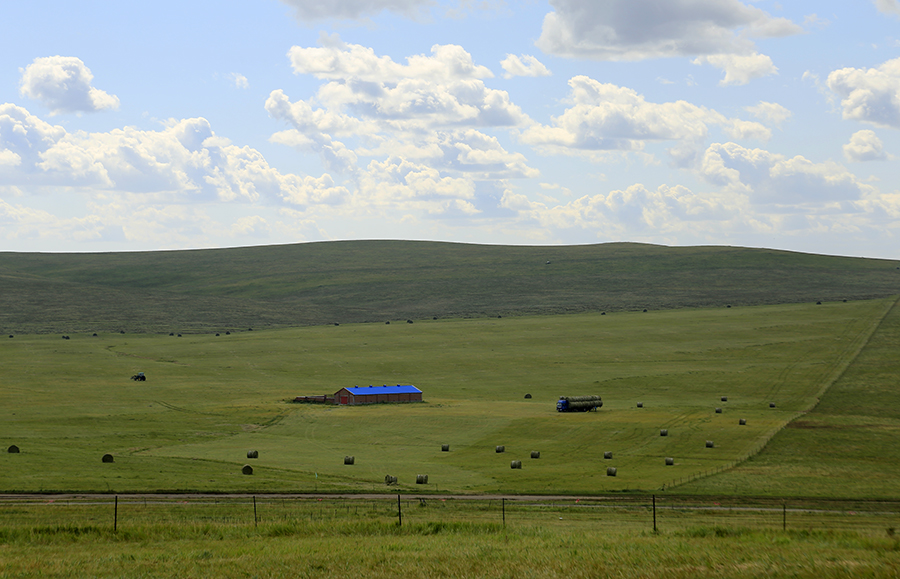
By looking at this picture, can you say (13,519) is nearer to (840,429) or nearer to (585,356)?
(840,429)

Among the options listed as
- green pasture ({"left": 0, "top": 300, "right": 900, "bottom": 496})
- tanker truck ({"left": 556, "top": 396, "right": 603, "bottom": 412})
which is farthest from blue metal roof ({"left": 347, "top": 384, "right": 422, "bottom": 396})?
tanker truck ({"left": 556, "top": 396, "right": 603, "bottom": 412})

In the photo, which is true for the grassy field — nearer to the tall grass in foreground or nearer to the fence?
the fence

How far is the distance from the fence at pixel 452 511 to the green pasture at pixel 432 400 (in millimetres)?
4009

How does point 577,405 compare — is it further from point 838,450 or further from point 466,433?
point 838,450

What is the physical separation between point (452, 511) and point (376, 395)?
5239 cm

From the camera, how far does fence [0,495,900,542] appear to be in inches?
1236

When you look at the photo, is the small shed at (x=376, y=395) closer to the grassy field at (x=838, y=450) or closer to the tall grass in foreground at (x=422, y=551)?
the grassy field at (x=838, y=450)

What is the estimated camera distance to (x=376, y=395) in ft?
290

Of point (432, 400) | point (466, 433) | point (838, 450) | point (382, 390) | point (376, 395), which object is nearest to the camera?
point (838, 450)

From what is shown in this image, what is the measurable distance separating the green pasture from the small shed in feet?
14.0

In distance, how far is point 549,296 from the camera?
182 m

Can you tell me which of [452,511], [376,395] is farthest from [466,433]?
[452,511]

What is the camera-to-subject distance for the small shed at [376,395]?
87250 mm

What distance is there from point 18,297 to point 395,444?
471 feet
